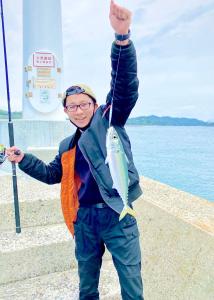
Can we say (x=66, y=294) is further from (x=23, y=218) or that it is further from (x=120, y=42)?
(x=120, y=42)

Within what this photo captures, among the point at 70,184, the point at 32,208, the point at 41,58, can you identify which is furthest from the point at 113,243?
the point at 41,58

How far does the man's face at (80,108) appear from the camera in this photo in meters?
2.28

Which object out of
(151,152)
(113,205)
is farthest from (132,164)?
(151,152)

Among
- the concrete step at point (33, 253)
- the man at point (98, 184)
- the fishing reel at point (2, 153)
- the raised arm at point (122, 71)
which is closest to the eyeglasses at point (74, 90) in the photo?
the man at point (98, 184)

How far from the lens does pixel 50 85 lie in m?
4.88

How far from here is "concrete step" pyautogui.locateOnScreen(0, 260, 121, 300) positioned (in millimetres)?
2846

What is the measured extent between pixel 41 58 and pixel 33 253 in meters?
2.99

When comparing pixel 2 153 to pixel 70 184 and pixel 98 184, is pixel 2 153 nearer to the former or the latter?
pixel 70 184

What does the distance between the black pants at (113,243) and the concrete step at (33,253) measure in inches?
33.7

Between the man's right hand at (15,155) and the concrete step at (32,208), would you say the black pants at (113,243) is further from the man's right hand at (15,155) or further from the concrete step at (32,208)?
the concrete step at (32,208)

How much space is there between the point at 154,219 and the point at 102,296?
0.85m

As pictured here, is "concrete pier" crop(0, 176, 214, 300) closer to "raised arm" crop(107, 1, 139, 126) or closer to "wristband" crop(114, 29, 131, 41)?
"raised arm" crop(107, 1, 139, 126)

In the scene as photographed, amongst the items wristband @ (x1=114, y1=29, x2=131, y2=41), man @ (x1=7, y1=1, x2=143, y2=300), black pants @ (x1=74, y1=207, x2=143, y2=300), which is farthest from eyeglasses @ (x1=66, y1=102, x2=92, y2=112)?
black pants @ (x1=74, y1=207, x2=143, y2=300)

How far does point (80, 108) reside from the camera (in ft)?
7.52
